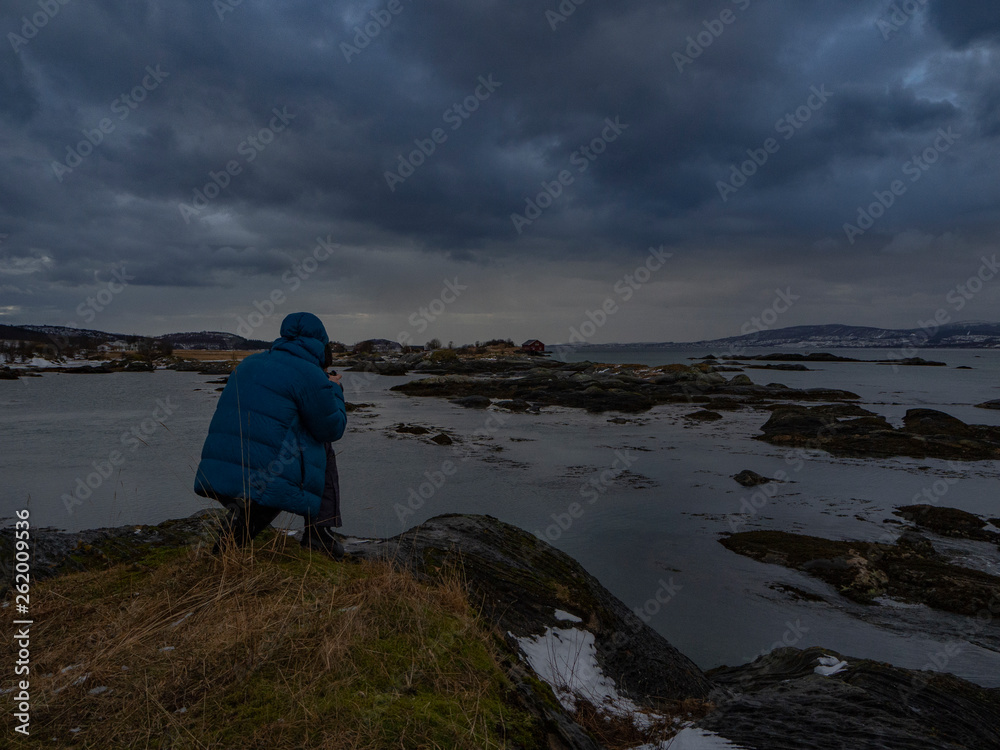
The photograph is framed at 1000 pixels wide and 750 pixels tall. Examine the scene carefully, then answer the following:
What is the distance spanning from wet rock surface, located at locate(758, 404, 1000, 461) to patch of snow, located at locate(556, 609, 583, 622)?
55.1 feet

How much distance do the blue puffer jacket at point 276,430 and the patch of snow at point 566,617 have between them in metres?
2.04

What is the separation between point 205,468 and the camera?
12.3ft

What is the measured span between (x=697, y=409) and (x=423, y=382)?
20705 millimetres

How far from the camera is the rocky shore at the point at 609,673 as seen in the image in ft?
10.1

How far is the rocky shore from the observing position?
3.09 m

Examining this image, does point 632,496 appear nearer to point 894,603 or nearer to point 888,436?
point 894,603

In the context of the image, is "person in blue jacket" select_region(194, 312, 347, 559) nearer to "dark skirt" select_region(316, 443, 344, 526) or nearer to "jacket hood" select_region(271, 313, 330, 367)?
"jacket hood" select_region(271, 313, 330, 367)

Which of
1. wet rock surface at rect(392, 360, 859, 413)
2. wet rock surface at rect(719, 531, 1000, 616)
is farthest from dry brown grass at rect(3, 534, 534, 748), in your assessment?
wet rock surface at rect(392, 360, 859, 413)

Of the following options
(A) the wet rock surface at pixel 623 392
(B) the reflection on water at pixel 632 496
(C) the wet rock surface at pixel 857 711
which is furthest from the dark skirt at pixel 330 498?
(A) the wet rock surface at pixel 623 392

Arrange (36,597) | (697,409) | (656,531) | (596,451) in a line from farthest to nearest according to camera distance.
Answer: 1. (697,409)
2. (596,451)
3. (656,531)
4. (36,597)

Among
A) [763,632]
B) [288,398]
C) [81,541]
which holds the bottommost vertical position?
[763,632]

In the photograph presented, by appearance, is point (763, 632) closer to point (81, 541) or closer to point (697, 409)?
point (81, 541)

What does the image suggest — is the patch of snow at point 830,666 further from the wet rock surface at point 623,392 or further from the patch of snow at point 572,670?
the wet rock surface at point 623,392

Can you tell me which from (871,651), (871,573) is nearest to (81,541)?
(871,651)
